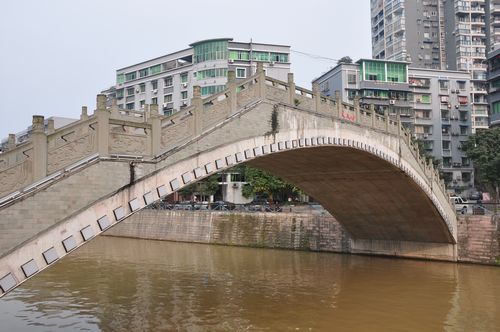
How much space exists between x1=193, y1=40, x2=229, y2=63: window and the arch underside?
32.6 m

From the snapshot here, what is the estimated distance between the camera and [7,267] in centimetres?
911

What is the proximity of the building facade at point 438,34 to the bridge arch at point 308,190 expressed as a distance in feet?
132

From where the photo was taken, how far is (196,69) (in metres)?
58.3

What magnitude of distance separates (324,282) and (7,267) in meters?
15.2

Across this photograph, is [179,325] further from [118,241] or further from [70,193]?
[118,241]

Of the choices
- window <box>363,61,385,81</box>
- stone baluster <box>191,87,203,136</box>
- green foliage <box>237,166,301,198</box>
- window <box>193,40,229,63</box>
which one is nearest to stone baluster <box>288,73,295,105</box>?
stone baluster <box>191,87,203,136</box>

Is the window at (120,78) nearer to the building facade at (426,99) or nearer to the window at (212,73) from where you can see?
the window at (212,73)

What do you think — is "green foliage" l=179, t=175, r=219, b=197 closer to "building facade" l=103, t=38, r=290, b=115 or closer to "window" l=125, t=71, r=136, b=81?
"building facade" l=103, t=38, r=290, b=115

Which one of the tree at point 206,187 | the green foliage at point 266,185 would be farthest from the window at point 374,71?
the tree at point 206,187

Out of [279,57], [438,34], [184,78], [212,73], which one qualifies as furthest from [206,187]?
[438,34]

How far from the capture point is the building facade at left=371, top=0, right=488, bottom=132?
6581 centimetres

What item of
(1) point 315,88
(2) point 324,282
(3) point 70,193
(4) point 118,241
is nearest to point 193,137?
(3) point 70,193

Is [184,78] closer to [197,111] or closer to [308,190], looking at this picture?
[308,190]

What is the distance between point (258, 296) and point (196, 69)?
43365 millimetres
